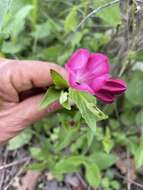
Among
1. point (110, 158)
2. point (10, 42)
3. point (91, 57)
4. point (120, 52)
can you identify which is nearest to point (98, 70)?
point (91, 57)

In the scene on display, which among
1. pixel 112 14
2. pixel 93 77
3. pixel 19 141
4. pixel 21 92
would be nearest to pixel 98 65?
pixel 93 77

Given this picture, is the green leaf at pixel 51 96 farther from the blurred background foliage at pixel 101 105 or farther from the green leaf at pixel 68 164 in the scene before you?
the green leaf at pixel 68 164

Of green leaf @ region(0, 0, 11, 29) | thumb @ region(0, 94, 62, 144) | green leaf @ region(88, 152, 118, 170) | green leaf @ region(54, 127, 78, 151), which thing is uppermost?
green leaf @ region(0, 0, 11, 29)

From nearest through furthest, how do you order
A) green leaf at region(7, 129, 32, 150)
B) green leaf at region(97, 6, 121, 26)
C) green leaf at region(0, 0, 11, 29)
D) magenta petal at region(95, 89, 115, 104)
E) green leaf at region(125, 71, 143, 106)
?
1. green leaf at region(0, 0, 11, 29)
2. magenta petal at region(95, 89, 115, 104)
3. green leaf at region(97, 6, 121, 26)
4. green leaf at region(125, 71, 143, 106)
5. green leaf at region(7, 129, 32, 150)

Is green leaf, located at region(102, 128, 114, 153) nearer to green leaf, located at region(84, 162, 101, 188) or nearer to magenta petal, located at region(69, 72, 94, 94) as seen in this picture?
green leaf, located at region(84, 162, 101, 188)

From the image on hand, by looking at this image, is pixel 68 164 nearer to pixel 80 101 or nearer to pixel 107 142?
pixel 107 142

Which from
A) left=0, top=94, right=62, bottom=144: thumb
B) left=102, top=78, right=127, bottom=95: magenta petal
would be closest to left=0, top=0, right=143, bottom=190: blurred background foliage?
left=0, top=94, right=62, bottom=144: thumb

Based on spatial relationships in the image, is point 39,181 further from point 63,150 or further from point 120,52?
point 120,52
